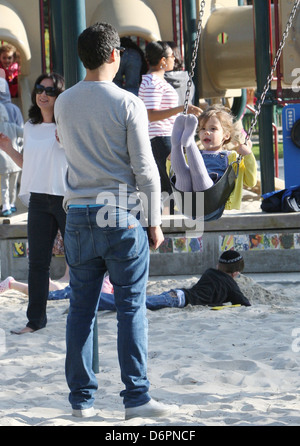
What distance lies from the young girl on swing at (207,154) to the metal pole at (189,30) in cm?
499

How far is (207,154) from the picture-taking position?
17.7 ft

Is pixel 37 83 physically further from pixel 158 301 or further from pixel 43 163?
pixel 158 301

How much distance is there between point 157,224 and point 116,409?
849 mm

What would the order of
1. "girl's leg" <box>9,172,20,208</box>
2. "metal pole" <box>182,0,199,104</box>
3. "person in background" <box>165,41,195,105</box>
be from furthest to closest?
"metal pole" <box>182,0,199,104</box> < "girl's leg" <box>9,172,20,208</box> < "person in background" <box>165,41,195,105</box>

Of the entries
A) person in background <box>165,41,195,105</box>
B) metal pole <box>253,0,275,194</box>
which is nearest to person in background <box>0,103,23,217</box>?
person in background <box>165,41,195,105</box>

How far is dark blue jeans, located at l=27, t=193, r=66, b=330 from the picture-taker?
5.05m

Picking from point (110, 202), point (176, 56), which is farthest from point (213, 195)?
point (176, 56)

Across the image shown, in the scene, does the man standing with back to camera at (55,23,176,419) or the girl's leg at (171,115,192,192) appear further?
the girl's leg at (171,115,192,192)

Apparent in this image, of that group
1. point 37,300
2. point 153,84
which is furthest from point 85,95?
point 153,84

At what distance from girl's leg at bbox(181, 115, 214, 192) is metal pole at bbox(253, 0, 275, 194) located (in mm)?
3273

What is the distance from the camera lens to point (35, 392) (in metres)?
4.12

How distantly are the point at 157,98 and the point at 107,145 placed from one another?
352 cm

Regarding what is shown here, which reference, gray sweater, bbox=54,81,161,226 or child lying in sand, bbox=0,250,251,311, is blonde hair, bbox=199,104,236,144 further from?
gray sweater, bbox=54,81,161,226
